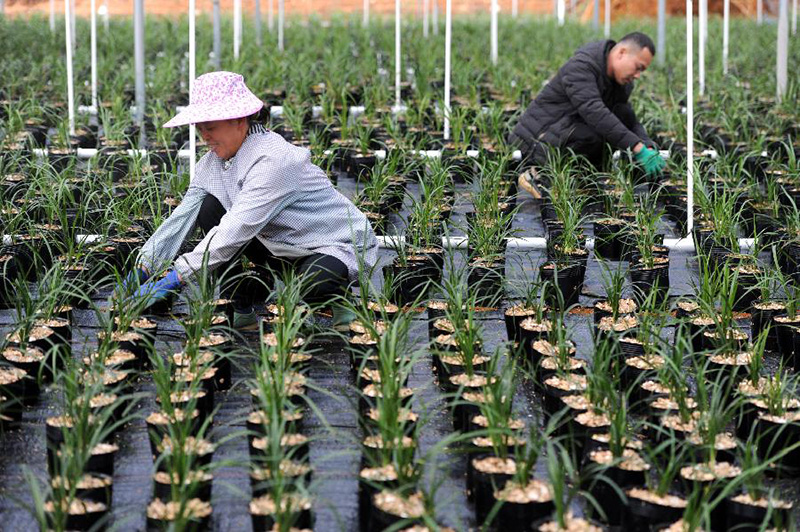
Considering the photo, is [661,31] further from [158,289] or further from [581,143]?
[158,289]

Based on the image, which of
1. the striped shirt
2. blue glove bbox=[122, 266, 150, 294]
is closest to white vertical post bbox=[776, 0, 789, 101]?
the striped shirt

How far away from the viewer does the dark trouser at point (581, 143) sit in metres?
6.31

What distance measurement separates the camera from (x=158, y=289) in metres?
3.88

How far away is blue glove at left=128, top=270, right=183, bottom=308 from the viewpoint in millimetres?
3824

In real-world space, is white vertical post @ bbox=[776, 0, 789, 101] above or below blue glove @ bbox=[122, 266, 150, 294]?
above

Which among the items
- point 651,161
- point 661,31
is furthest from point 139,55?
point 661,31

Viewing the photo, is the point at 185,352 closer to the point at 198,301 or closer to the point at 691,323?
the point at 198,301

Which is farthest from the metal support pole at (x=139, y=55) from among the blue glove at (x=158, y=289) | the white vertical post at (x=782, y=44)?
the white vertical post at (x=782, y=44)

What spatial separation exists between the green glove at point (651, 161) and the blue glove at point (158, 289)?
2.79 m

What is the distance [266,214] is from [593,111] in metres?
2.53

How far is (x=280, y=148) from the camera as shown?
412 cm

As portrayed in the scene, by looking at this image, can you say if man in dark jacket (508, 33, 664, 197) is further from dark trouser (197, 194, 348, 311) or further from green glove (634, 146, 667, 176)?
dark trouser (197, 194, 348, 311)

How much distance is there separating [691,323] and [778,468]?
1048 millimetres

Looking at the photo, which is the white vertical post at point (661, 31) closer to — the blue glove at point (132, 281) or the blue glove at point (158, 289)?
the blue glove at point (158, 289)
